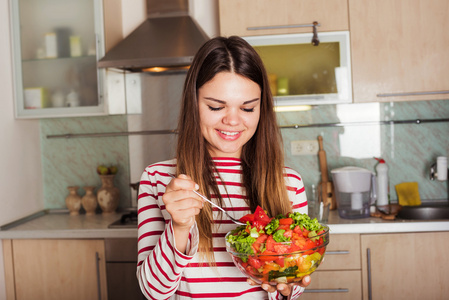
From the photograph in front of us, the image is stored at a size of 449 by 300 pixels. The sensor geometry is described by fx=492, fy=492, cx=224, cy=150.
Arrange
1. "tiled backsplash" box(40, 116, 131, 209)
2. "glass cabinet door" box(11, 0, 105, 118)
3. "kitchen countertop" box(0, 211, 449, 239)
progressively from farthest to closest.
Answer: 1. "tiled backsplash" box(40, 116, 131, 209)
2. "glass cabinet door" box(11, 0, 105, 118)
3. "kitchen countertop" box(0, 211, 449, 239)

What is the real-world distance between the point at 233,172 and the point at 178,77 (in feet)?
5.60

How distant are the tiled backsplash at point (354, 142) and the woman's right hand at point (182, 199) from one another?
78.6 inches

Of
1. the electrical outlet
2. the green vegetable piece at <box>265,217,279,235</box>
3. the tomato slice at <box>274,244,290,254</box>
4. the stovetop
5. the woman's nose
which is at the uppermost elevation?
the woman's nose

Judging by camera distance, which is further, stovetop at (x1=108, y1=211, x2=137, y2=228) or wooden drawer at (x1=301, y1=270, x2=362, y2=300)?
stovetop at (x1=108, y1=211, x2=137, y2=228)

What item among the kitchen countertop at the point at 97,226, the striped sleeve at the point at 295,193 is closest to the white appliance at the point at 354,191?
the kitchen countertop at the point at 97,226

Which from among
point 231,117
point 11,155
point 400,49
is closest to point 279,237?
point 231,117

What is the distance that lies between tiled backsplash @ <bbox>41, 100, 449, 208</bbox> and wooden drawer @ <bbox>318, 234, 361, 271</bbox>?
571mm

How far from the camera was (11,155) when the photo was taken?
2758 mm

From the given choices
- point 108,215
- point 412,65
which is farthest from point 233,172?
point 108,215

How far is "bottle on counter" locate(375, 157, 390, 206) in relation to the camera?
108 inches

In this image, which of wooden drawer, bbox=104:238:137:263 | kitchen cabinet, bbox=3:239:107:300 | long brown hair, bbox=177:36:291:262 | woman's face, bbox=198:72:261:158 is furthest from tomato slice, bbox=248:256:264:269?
kitchen cabinet, bbox=3:239:107:300

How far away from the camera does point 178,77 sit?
2979mm

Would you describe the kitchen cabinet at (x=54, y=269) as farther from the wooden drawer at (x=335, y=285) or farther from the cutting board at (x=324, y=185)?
the cutting board at (x=324, y=185)

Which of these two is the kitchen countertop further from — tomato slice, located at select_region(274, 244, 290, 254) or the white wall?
tomato slice, located at select_region(274, 244, 290, 254)
